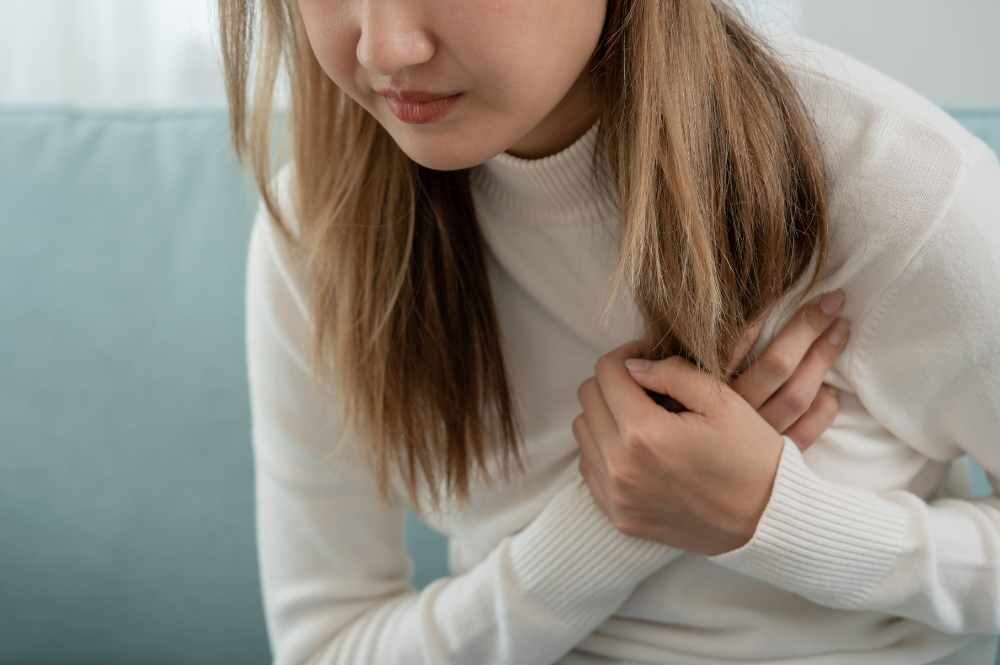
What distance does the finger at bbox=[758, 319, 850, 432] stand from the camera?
0.82 m

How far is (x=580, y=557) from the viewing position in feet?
2.89

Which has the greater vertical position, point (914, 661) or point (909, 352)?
point (909, 352)

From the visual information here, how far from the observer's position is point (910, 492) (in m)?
0.91

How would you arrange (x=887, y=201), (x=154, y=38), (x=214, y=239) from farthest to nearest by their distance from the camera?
(x=154, y=38) < (x=214, y=239) < (x=887, y=201)

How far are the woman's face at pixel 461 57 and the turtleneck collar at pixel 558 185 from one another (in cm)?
9

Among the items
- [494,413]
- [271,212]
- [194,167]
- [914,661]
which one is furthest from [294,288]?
[914,661]

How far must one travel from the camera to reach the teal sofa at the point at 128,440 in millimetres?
1187

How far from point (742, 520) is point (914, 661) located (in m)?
0.21

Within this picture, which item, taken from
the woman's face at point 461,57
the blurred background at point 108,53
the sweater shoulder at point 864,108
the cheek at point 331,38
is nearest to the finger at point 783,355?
the sweater shoulder at point 864,108

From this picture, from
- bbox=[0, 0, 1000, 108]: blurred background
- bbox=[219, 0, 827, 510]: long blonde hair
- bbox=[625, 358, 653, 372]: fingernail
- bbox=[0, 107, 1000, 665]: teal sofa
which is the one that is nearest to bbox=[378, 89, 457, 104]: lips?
bbox=[219, 0, 827, 510]: long blonde hair

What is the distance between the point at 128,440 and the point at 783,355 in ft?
2.26

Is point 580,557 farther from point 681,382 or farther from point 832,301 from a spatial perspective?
point 832,301

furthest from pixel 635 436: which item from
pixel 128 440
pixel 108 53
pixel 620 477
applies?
pixel 108 53

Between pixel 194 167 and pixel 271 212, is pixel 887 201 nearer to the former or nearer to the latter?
pixel 271 212
